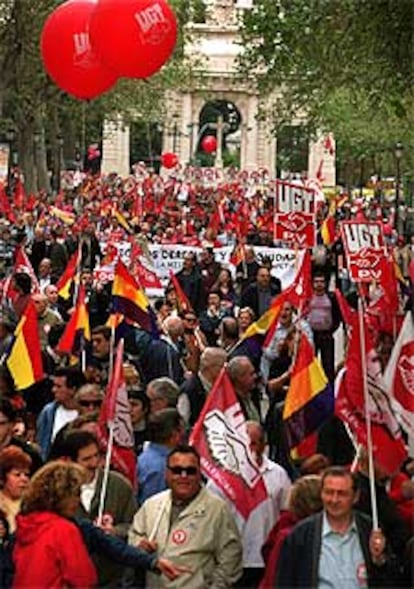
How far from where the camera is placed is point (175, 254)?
78.8ft

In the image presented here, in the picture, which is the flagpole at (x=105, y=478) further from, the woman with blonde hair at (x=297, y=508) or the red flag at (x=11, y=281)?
the red flag at (x=11, y=281)

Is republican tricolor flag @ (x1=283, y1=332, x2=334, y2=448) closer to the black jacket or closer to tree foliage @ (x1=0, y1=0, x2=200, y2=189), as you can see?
the black jacket

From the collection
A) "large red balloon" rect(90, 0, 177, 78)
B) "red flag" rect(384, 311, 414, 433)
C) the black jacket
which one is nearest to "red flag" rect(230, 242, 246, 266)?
the black jacket

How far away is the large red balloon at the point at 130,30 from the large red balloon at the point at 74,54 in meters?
0.28

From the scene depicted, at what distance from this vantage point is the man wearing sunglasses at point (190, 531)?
7383mm

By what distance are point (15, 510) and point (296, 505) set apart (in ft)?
3.96

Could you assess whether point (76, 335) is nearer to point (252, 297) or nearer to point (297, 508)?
point (252, 297)

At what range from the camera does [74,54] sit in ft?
47.9

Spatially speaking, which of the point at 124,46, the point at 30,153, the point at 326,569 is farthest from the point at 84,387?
the point at 30,153

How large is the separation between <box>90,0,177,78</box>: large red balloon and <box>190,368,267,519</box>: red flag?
6099 millimetres

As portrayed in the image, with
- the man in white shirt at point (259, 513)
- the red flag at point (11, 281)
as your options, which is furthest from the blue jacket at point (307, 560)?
the red flag at point (11, 281)

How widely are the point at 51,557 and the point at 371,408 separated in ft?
7.59

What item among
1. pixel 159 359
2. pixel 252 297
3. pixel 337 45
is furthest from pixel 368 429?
pixel 337 45

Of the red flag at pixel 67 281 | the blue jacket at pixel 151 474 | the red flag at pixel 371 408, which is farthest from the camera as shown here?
the red flag at pixel 67 281
